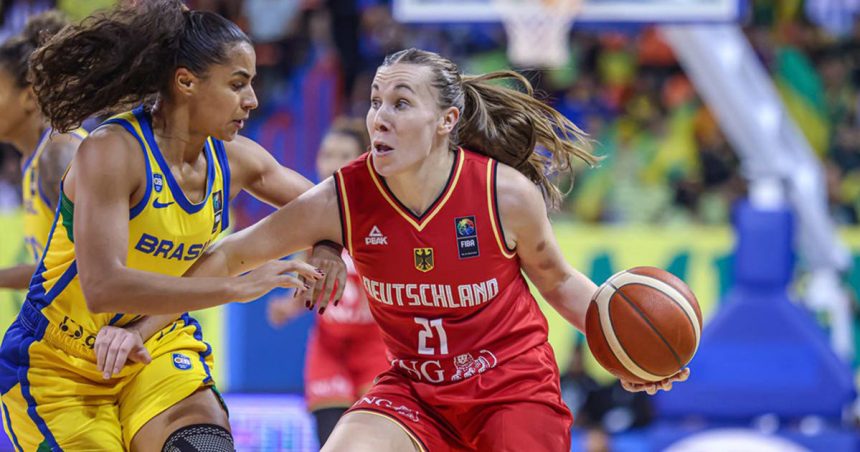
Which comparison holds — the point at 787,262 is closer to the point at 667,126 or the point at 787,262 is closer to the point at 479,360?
the point at 479,360

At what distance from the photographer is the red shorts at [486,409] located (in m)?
→ 3.89

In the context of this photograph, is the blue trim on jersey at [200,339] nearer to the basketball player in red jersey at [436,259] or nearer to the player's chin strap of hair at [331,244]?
the basketball player in red jersey at [436,259]

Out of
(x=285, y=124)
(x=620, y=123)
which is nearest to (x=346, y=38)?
(x=285, y=124)

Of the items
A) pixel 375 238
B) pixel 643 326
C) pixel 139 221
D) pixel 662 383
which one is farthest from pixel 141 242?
pixel 662 383

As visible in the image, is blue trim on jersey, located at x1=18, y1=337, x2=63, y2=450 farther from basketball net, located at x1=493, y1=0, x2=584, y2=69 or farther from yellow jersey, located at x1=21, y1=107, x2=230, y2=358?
basketball net, located at x1=493, y1=0, x2=584, y2=69

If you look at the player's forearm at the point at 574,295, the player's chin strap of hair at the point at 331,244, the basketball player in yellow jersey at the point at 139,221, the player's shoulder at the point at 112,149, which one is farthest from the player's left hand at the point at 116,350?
the player's forearm at the point at 574,295

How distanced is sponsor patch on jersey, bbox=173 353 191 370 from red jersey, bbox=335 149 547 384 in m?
0.64

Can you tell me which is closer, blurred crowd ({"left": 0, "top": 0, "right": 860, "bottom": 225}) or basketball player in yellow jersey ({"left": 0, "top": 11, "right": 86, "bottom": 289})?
basketball player in yellow jersey ({"left": 0, "top": 11, "right": 86, "bottom": 289})

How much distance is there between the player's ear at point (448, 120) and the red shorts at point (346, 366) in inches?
82.6

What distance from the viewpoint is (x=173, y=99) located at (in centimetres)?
377

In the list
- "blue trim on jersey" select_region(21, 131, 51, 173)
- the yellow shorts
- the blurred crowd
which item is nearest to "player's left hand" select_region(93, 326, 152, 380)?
the yellow shorts

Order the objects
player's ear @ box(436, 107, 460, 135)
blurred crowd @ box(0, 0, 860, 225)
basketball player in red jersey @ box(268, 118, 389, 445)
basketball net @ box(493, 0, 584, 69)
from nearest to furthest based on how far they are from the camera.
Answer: player's ear @ box(436, 107, 460, 135) → basketball player in red jersey @ box(268, 118, 389, 445) → basketball net @ box(493, 0, 584, 69) → blurred crowd @ box(0, 0, 860, 225)

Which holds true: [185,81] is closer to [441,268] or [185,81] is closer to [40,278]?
[40,278]

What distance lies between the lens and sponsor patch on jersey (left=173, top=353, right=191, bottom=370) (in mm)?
3841
